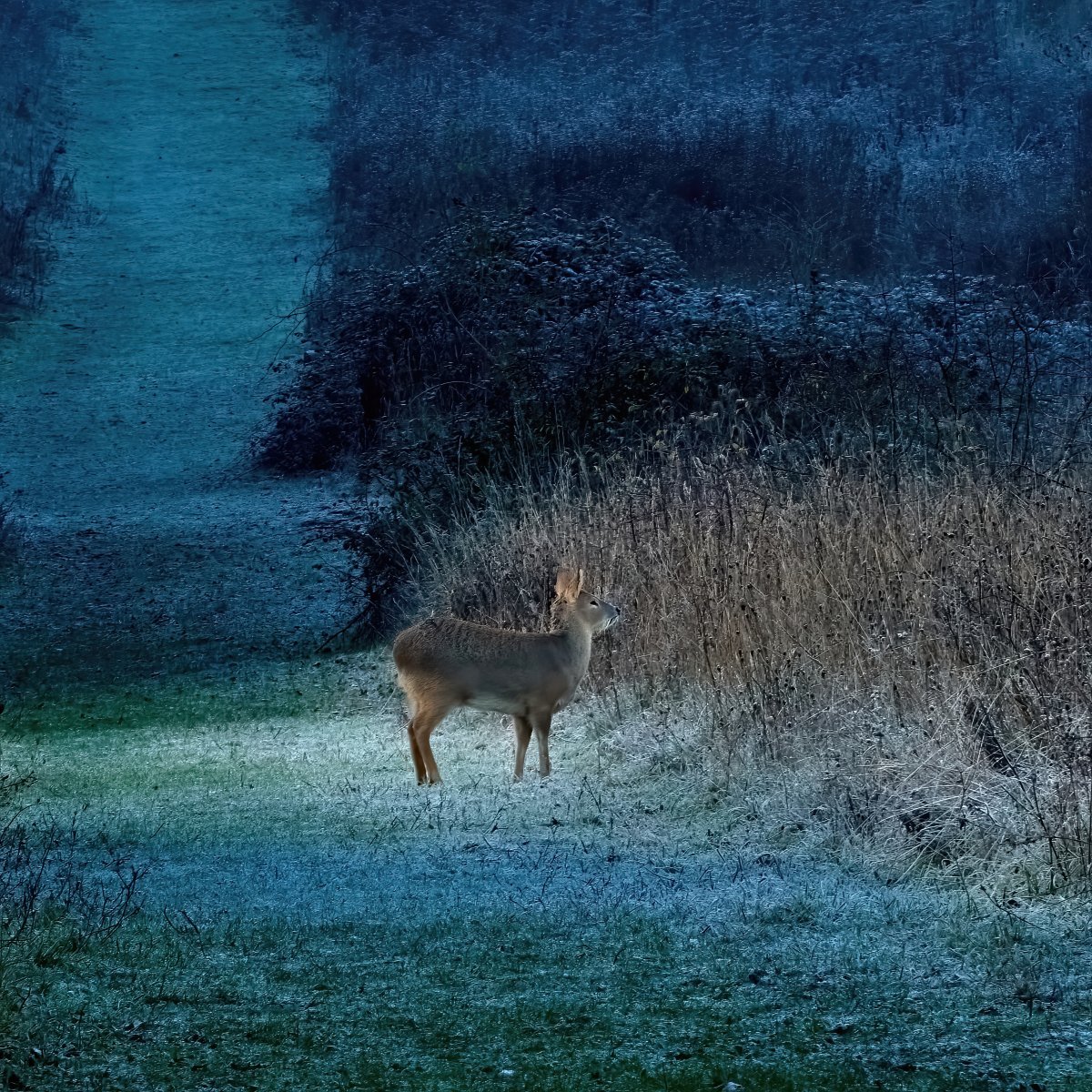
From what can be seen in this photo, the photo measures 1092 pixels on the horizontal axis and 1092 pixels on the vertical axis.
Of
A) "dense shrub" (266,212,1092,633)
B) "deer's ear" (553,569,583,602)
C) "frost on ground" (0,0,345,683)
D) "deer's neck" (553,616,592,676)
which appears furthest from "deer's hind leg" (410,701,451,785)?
"frost on ground" (0,0,345,683)

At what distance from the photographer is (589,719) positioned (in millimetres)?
9258

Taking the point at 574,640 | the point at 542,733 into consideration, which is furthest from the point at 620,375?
the point at 542,733

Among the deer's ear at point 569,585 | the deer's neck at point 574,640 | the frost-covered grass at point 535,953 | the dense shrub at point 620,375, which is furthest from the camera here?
the dense shrub at point 620,375

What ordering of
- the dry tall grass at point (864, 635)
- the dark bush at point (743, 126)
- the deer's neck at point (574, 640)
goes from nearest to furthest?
the dry tall grass at point (864, 635) → the deer's neck at point (574, 640) → the dark bush at point (743, 126)

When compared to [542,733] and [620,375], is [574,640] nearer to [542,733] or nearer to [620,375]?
[542,733]

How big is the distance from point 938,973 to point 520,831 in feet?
7.80

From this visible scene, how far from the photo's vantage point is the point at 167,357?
21.8 m

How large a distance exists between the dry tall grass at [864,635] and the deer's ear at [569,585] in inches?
31.0

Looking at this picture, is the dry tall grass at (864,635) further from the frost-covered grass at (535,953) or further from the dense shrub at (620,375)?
the dense shrub at (620,375)

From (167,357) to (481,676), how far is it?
15.0m

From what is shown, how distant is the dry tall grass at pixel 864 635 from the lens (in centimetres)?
646

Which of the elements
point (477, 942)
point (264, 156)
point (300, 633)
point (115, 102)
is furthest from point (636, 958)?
point (115, 102)

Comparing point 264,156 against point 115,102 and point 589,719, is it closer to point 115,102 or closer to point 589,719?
point 115,102

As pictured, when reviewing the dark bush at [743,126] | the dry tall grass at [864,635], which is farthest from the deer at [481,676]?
the dark bush at [743,126]
